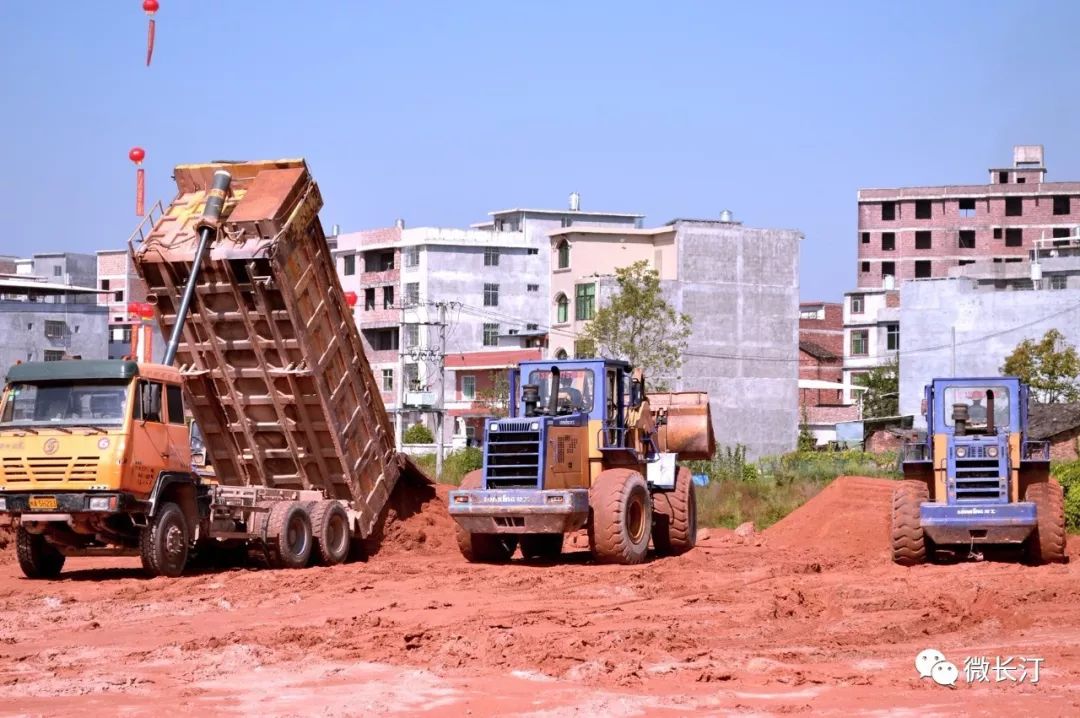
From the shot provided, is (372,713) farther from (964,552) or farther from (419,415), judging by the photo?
(419,415)

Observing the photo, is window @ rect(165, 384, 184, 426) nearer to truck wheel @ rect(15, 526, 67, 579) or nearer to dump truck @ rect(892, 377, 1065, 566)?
truck wheel @ rect(15, 526, 67, 579)

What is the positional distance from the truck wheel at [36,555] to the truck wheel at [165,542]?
1.40 meters

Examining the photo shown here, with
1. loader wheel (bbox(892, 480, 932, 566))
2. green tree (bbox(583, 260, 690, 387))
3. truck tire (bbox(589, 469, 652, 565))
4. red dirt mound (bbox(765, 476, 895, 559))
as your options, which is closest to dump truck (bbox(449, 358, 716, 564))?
truck tire (bbox(589, 469, 652, 565))

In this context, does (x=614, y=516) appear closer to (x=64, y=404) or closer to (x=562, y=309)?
(x=64, y=404)

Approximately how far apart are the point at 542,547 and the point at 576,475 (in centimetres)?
216

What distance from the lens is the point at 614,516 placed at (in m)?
21.0

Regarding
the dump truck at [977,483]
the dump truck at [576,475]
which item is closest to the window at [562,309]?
the dump truck at [576,475]

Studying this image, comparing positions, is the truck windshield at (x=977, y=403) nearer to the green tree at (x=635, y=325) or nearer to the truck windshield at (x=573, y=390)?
the truck windshield at (x=573, y=390)

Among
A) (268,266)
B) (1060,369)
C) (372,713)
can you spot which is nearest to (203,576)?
(268,266)

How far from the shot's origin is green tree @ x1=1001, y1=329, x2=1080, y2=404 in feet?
181

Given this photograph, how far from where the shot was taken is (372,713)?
1047 cm

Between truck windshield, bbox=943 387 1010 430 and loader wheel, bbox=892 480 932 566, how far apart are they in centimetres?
118

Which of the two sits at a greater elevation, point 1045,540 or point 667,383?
point 667,383

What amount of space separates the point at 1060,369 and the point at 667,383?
1406cm
